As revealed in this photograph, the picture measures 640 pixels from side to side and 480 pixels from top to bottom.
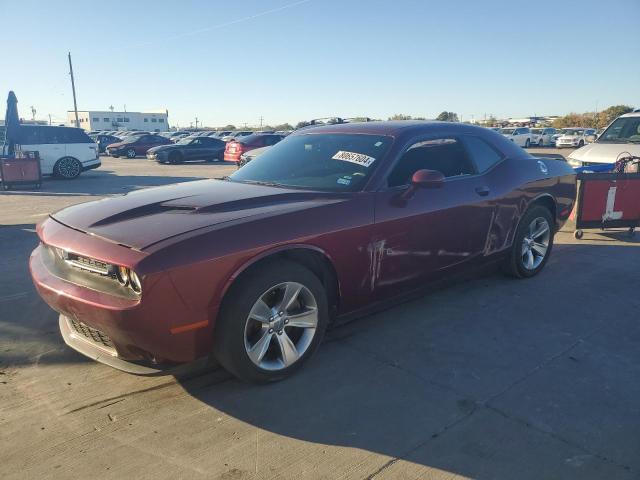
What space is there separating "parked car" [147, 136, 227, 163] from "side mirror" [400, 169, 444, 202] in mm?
21021

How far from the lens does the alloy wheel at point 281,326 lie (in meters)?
2.96

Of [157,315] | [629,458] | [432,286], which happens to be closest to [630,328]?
[432,286]

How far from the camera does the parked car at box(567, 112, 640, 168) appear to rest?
802 centimetres

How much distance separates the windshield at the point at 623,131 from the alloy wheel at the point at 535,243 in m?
4.65

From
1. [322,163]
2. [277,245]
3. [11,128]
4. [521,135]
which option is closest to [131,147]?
Result: [11,128]

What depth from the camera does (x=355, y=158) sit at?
3.85 meters

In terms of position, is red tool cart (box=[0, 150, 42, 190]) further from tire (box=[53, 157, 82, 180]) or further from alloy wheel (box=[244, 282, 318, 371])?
alloy wheel (box=[244, 282, 318, 371])

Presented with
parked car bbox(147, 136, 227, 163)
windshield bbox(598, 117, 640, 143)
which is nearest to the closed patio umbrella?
parked car bbox(147, 136, 227, 163)

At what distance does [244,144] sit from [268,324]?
18664mm

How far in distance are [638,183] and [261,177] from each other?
17.7ft

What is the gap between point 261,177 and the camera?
4098 mm

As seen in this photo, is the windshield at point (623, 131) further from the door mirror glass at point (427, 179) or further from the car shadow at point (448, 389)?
the door mirror glass at point (427, 179)

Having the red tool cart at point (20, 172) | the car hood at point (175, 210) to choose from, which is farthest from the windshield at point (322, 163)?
the red tool cart at point (20, 172)

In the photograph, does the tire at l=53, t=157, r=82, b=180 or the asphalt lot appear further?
the tire at l=53, t=157, r=82, b=180
